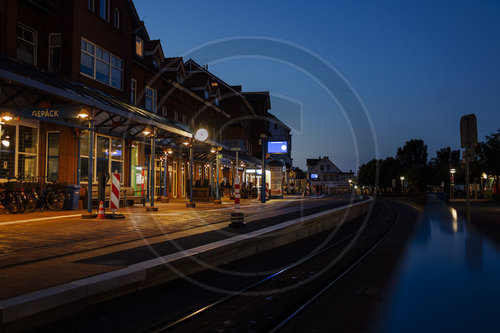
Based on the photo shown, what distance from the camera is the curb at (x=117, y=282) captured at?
15.1 feet

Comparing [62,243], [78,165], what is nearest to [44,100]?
[78,165]

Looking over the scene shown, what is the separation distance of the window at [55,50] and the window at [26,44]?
2.27 feet

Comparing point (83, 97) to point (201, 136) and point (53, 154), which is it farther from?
point (201, 136)

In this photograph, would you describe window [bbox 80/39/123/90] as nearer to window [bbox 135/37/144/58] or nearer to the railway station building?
the railway station building

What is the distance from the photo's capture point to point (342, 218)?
21.1 meters

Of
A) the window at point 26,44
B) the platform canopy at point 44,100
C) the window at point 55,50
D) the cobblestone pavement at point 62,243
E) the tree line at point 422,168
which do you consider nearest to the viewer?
the cobblestone pavement at point 62,243

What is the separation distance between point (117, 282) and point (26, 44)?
1758 cm

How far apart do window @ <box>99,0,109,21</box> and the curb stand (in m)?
17.3

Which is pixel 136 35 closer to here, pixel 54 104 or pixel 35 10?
pixel 35 10

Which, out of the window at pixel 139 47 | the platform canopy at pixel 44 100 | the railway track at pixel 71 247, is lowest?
the railway track at pixel 71 247

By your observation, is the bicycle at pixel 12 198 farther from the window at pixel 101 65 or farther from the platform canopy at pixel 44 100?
the window at pixel 101 65

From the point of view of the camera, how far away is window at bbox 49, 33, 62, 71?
805 inches

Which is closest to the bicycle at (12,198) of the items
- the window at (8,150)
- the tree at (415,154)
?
the window at (8,150)

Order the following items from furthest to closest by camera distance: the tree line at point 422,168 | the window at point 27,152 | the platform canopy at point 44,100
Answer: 1. the tree line at point 422,168
2. the window at point 27,152
3. the platform canopy at point 44,100
